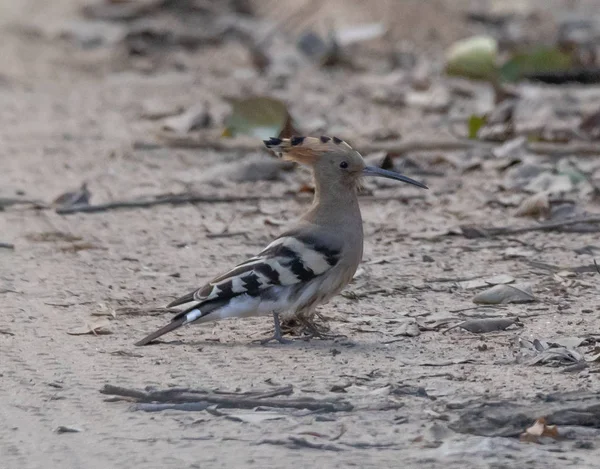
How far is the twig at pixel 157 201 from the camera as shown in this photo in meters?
6.38

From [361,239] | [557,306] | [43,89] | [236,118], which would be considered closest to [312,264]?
[361,239]

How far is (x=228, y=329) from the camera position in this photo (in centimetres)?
461

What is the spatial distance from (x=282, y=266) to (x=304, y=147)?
516 millimetres

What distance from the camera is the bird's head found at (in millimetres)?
4691

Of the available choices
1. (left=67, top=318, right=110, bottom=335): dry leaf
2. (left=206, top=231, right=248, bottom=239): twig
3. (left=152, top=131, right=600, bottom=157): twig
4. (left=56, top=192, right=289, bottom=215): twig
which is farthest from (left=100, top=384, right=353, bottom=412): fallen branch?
(left=152, top=131, right=600, bottom=157): twig

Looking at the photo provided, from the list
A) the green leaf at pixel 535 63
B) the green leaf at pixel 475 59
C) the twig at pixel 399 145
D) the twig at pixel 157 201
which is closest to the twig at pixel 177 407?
the twig at pixel 157 201

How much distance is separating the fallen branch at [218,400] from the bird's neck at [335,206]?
39.8 inches

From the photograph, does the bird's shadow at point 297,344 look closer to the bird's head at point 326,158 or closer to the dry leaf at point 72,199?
the bird's head at point 326,158

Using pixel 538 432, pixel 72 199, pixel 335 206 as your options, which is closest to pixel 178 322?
pixel 335 206

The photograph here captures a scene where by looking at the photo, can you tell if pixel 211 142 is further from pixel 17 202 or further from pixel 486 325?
pixel 486 325

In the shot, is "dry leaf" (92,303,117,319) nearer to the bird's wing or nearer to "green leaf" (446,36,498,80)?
the bird's wing

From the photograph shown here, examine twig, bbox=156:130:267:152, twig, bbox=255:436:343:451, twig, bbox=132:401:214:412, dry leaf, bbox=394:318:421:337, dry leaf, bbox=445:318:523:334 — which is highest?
twig, bbox=255:436:343:451

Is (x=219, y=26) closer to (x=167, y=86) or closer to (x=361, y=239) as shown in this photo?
(x=167, y=86)

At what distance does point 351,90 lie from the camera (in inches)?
400
